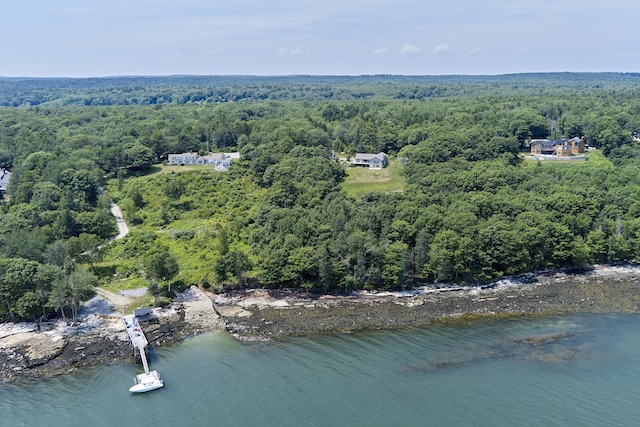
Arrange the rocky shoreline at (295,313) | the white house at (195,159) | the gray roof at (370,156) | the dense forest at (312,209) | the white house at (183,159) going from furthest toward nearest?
the white house at (183,159), the white house at (195,159), the gray roof at (370,156), the dense forest at (312,209), the rocky shoreline at (295,313)

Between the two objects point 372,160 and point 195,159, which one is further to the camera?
point 195,159

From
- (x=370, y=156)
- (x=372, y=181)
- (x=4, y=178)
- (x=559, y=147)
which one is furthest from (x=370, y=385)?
(x=4, y=178)

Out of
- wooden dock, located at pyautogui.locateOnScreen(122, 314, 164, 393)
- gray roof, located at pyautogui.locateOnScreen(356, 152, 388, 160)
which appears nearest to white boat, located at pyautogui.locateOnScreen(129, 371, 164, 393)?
wooden dock, located at pyautogui.locateOnScreen(122, 314, 164, 393)

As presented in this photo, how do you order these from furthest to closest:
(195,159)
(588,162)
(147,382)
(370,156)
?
(195,159) < (370,156) < (588,162) < (147,382)

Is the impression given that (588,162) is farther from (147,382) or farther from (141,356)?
(147,382)

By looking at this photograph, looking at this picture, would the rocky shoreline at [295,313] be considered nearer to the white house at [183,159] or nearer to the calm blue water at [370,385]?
the calm blue water at [370,385]

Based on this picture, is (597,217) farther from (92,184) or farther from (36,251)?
(92,184)

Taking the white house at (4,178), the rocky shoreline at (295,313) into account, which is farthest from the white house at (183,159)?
the rocky shoreline at (295,313)

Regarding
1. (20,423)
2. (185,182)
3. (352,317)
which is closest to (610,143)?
(352,317)
